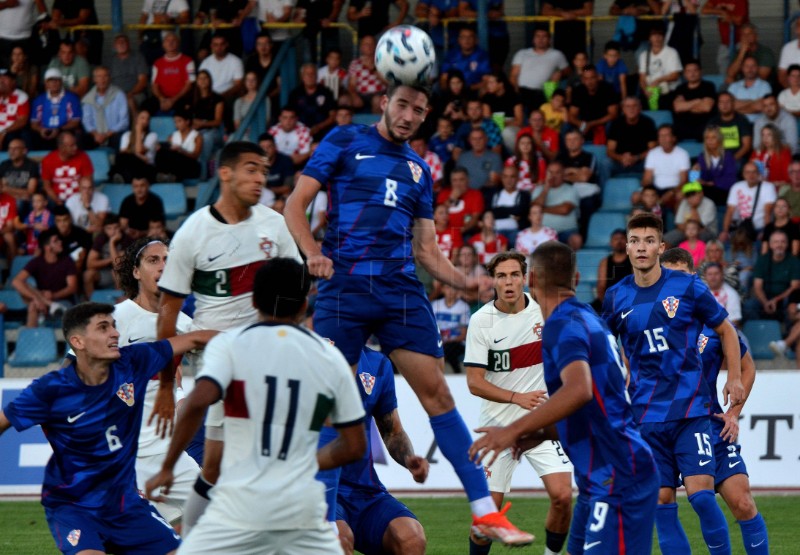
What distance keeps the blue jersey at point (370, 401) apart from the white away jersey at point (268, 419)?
2.34 metres

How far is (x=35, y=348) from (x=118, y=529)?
868 cm

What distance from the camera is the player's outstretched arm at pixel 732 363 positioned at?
8594mm

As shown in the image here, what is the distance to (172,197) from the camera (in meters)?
18.2

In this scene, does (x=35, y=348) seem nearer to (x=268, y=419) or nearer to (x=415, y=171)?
(x=415, y=171)

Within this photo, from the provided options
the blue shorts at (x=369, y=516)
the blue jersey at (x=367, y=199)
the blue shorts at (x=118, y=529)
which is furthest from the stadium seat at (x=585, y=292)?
the blue shorts at (x=118, y=529)

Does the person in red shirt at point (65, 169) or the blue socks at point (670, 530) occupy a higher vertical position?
the person in red shirt at point (65, 169)

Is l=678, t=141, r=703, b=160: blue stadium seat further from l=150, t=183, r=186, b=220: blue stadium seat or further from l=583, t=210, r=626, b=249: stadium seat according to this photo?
l=150, t=183, r=186, b=220: blue stadium seat

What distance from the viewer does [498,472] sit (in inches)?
396

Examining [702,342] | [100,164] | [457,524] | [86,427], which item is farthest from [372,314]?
[100,164]

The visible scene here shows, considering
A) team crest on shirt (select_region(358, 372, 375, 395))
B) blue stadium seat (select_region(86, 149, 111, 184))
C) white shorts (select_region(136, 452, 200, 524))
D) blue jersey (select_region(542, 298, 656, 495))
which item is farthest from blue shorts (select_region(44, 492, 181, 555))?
blue stadium seat (select_region(86, 149, 111, 184))

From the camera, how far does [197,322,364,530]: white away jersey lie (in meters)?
5.72

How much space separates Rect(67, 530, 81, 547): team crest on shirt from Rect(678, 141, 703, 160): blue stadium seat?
11.9 meters

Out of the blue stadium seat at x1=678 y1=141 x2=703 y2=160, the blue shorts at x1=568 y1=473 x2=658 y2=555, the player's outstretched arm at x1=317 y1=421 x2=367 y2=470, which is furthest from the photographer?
the blue stadium seat at x1=678 y1=141 x2=703 y2=160

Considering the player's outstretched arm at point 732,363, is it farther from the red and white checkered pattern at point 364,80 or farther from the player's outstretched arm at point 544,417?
the red and white checkered pattern at point 364,80
